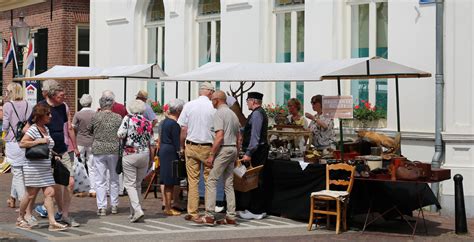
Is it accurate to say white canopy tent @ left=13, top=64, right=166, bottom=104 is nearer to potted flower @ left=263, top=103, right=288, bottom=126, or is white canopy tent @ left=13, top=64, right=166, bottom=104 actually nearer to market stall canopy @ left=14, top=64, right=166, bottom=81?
market stall canopy @ left=14, top=64, right=166, bottom=81

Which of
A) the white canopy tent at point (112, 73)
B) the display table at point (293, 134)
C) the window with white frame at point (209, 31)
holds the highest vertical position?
the window with white frame at point (209, 31)

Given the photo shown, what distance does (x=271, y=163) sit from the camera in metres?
12.8

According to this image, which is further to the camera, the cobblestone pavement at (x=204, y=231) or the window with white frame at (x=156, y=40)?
the window with white frame at (x=156, y=40)

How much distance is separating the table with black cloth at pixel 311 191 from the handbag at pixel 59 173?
301 cm

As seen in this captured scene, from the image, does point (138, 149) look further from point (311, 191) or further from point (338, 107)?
point (338, 107)

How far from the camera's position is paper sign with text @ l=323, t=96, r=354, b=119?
11766 millimetres

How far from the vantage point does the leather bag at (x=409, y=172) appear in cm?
1108

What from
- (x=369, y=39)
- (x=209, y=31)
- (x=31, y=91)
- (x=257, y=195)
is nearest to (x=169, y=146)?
(x=257, y=195)

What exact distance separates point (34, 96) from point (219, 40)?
18.4 ft

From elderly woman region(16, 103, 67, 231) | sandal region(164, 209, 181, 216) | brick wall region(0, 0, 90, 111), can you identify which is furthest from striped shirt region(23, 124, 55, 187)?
brick wall region(0, 0, 90, 111)

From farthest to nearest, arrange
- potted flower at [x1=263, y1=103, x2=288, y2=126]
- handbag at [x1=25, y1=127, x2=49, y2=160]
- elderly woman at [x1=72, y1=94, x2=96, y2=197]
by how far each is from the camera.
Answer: potted flower at [x1=263, y1=103, x2=288, y2=126] < elderly woman at [x1=72, y1=94, x2=96, y2=197] < handbag at [x1=25, y1=127, x2=49, y2=160]

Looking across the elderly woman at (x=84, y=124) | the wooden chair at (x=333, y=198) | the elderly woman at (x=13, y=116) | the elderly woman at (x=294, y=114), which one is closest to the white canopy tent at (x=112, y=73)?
the elderly woman at (x=84, y=124)

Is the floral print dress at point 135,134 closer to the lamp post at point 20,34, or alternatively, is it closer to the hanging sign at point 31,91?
the hanging sign at point 31,91

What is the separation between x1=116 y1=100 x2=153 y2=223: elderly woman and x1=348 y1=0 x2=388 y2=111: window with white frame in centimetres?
454
